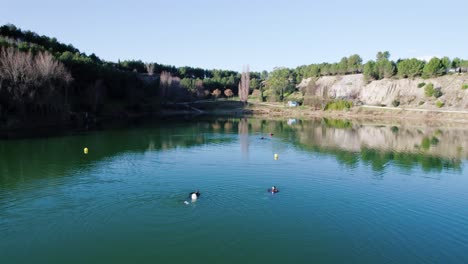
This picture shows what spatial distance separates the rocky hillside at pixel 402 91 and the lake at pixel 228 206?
76502 mm

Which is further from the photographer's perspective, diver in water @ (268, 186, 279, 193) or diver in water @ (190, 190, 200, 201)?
diver in water @ (268, 186, 279, 193)

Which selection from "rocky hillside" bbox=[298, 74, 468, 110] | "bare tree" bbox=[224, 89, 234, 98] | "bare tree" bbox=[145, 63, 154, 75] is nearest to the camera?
"rocky hillside" bbox=[298, 74, 468, 110]

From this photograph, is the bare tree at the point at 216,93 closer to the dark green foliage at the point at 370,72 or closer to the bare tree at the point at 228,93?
the bare tree at the point at 228,93

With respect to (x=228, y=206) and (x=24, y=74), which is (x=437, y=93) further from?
(x=24, y=74)

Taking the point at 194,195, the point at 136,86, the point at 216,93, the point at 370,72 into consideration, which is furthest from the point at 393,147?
the point at 216,93

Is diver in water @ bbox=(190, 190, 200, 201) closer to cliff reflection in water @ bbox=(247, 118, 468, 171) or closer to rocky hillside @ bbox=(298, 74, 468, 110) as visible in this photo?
cliff reflection in water @ bbox=(247, 118, 468, 171)

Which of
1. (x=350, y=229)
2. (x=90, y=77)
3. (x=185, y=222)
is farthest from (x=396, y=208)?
(x=90, y=77)

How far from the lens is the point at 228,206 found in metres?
26.1

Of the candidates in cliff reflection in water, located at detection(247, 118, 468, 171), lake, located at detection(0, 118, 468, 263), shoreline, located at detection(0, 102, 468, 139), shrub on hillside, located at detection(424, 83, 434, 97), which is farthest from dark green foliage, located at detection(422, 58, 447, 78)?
lake, located at detection(0, 118, 468, 263)

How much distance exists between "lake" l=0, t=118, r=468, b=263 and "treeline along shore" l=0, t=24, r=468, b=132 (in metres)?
23.0

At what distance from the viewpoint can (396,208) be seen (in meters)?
26.6

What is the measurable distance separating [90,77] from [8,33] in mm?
37939

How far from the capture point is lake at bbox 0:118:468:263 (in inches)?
755

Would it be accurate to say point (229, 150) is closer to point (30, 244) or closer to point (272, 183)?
point (272, 183)
